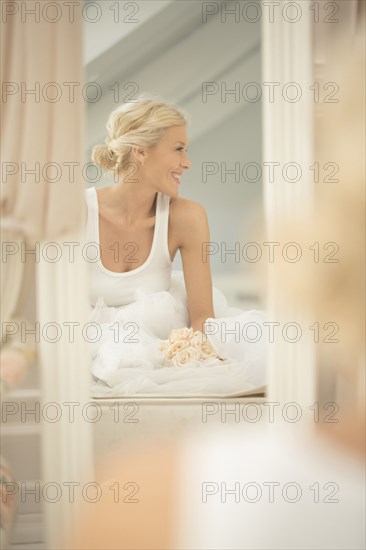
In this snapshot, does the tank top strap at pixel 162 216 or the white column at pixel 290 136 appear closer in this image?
the white column at pixel 290 136

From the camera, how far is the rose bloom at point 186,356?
176cm

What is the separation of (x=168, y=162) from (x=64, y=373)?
1.98 ft

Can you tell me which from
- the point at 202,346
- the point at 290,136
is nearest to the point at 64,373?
the point at 202,346

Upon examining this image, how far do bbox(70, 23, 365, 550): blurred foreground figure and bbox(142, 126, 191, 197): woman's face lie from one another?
4.65ft

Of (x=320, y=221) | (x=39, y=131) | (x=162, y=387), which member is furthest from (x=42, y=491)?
(x=320, y=221)

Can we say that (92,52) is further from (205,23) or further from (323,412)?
(323,412)

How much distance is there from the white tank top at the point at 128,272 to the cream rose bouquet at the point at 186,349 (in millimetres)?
133

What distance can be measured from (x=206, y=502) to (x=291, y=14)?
150cm

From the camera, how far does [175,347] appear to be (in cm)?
177

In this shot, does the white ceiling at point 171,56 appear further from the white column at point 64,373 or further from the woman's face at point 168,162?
the white column at point 64,373

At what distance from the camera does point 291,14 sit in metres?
1.66

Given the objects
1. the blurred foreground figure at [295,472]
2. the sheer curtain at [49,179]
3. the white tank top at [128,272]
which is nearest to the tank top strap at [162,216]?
the white tank top at [128,272]

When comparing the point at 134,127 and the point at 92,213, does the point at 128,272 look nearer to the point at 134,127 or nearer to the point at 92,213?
the point at 92,213

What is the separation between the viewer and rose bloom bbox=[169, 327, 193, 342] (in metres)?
1.78
